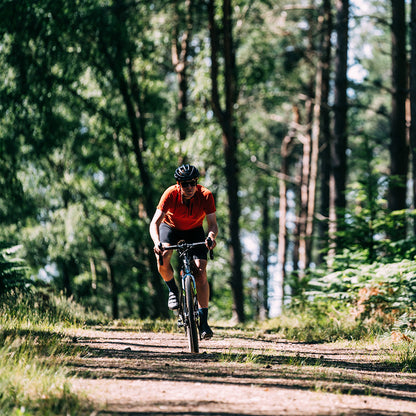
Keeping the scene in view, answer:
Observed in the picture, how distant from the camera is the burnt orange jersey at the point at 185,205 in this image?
23.3 feet

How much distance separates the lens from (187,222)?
7301 mm

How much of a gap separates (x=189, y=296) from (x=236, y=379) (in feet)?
4.94

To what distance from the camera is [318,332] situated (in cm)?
910

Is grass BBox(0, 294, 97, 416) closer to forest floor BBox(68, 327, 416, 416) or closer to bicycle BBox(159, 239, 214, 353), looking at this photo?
forest floor BBox(68, 327, 416, 416)

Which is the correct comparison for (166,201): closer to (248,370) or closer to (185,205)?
(185,205)

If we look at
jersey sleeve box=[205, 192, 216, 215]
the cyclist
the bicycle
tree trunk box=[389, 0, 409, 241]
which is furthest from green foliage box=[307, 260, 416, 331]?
tree trunk box=[389, 0, 409, 241]

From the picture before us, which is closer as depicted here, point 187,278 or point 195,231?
point 187,278

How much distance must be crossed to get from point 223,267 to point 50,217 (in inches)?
298

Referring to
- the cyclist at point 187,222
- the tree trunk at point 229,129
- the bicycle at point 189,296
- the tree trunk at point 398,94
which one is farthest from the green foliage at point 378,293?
the tree trunk at point 229,129

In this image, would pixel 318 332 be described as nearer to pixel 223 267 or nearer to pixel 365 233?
pixel 365 233

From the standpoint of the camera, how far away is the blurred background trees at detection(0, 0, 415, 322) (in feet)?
40.9

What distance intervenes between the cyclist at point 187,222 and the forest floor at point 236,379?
66 centimetres

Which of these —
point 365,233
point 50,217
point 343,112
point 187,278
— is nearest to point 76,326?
point 187,278

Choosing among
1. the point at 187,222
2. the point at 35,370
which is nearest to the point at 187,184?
the point at 187,222
